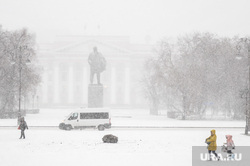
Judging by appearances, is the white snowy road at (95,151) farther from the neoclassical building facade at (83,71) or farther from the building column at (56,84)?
the building column at (56,84)

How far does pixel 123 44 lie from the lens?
5561 inches

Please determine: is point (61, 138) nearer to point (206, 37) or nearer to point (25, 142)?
point (25, 142)

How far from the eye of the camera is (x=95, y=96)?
174ft

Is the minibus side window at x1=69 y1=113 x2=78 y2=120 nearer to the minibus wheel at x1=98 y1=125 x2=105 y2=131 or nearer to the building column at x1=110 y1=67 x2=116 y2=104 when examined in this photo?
the minibus wheel at x1=98 y1=125 x2=105 y2=131

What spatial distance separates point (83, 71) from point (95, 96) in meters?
82.8

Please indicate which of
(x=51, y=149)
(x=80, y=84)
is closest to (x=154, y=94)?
(x=51, y=149)

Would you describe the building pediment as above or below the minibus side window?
above

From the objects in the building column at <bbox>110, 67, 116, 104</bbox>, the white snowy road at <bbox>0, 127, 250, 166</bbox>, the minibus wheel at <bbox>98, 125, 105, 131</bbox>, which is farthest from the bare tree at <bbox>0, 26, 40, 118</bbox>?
the building column at <bbox>110, 67, 116, 104</bbox>

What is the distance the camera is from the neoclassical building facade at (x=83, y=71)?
5187 inches

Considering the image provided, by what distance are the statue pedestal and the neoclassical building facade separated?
77039 millimetres

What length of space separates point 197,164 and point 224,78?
42.4 metres

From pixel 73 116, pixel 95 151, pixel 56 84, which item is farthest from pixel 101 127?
pixel 56 84

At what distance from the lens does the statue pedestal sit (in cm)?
5275

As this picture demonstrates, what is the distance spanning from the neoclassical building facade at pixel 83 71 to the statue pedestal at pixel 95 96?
77.0 m
